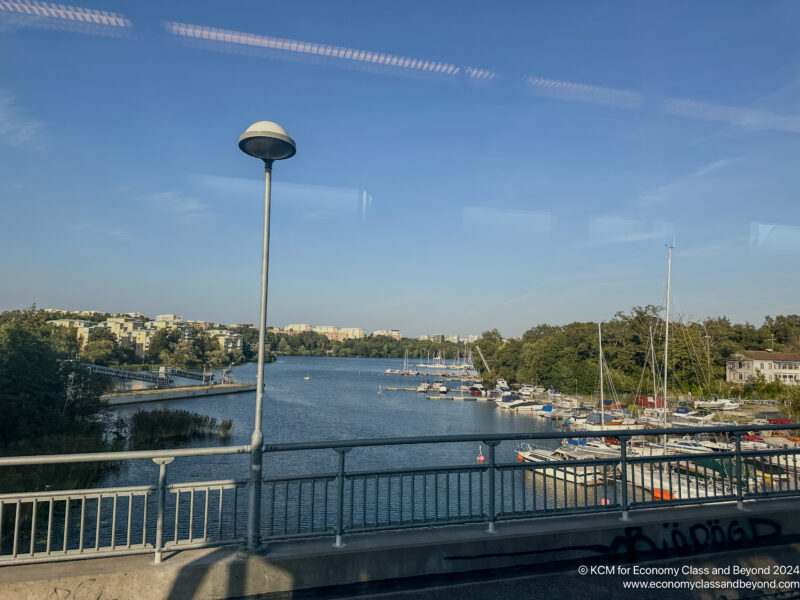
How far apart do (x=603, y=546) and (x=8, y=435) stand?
3214 centimetres

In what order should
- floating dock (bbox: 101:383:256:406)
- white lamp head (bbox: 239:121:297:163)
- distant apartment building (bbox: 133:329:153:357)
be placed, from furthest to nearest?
distant apartment building (bbox: 133:329:153:357) → floating dock (bbox: 101:383:256:406) → white lamp head (bbox: 239:121:297:163)

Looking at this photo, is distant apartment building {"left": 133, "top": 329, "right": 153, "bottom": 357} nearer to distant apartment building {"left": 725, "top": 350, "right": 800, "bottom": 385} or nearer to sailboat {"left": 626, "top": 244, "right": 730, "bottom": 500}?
distant apartment building {"left": 725, "top": 350, "right": 800, "bottom": 385}

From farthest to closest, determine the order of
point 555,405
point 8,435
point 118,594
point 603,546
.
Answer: point 555,405 < point 8,435 < point 603,546 < point 118,594

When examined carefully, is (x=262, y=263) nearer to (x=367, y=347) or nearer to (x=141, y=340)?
(x=141, y=340)

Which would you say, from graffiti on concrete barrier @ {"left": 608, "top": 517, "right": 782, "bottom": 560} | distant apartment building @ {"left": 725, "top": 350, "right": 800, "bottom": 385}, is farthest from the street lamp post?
distant apartment building @ {"left": 725, "top": 350, "right": 800, "bottom": 385}

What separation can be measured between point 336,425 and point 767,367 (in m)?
53.2

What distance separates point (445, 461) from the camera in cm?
3052

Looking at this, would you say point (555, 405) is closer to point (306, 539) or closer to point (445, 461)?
point (445, 461)

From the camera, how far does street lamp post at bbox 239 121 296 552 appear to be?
482 centimetres

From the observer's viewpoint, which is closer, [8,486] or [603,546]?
[603,546]

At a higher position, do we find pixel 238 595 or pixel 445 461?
pixel 238 595

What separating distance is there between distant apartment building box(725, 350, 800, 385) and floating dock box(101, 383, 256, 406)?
67826 millimetres

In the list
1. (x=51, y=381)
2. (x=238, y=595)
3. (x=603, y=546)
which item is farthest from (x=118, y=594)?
(x=51, y=381)

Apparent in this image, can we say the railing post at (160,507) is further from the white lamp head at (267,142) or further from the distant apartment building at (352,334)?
the distant apartment building at (352,334)
